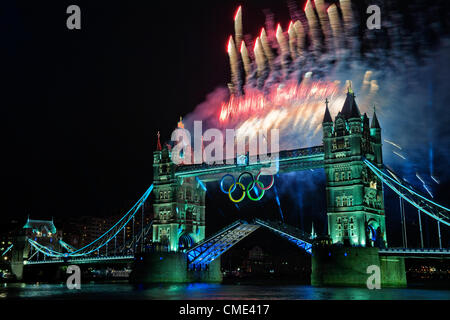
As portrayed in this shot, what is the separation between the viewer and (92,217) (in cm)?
18825

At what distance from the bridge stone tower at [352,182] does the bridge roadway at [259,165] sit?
2.44m

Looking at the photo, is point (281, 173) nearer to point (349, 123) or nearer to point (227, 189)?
point (227, 189)

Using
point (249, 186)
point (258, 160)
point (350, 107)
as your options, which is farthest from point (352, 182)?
point (249, 186)

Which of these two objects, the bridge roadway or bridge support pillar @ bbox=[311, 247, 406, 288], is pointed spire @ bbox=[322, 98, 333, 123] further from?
bridge support pillar @ bbox=[311, 247, 406, 288]

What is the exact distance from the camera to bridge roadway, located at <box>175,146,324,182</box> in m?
72.8

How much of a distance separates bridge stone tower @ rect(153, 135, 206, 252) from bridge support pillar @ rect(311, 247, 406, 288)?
87.5 ft

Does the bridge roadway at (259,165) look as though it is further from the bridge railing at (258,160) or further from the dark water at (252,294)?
the dark water at (252,294)

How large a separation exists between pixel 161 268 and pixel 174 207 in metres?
10.6

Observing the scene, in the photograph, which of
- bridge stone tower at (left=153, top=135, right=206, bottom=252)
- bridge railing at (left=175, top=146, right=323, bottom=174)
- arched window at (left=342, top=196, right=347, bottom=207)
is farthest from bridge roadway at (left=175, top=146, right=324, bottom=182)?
arched window at (left=342, top=196, right=347, bottom=207)

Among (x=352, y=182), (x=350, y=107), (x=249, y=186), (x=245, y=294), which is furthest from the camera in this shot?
(x=249, y=186)

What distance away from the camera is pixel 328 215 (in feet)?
228

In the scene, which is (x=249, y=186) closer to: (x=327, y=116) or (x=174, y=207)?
(x=174, y=207)
